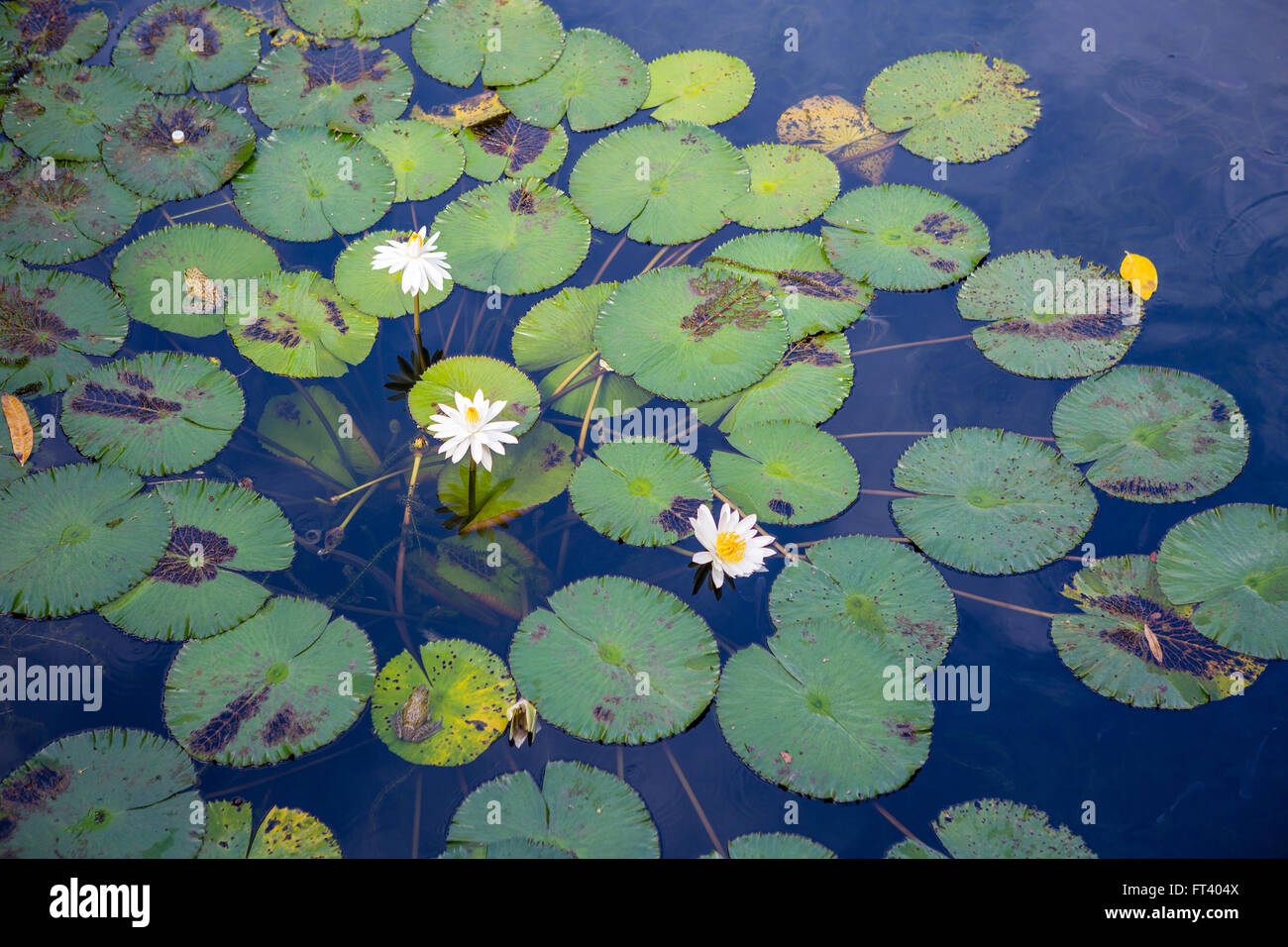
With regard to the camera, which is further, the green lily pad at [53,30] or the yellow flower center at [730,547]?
the green lily pad at [53,30]

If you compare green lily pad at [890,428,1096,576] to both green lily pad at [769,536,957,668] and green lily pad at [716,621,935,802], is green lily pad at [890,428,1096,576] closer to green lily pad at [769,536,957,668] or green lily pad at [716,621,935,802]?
green lily pad at [769,536,957,668]

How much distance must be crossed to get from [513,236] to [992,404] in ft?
6.51

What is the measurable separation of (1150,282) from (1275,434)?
77cm

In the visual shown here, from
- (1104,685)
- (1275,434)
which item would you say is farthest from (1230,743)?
(1275,434)

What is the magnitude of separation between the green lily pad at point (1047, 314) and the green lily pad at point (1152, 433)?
121mm

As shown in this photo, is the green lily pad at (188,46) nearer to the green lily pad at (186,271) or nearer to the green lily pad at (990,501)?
the green lily pad at (186,271)

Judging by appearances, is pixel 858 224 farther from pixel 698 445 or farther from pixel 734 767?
pixel 734 767

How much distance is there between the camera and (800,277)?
11.0 feet

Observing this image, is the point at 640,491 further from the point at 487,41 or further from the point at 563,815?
the point at 487,41

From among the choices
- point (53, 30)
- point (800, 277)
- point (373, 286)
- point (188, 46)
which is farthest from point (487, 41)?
point (53, 30)

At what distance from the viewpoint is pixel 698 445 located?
9.66 feet

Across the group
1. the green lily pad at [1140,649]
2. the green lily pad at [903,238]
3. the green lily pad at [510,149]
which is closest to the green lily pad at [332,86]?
the green lily pad at [510,149]

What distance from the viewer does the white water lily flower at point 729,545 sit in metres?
2.58
